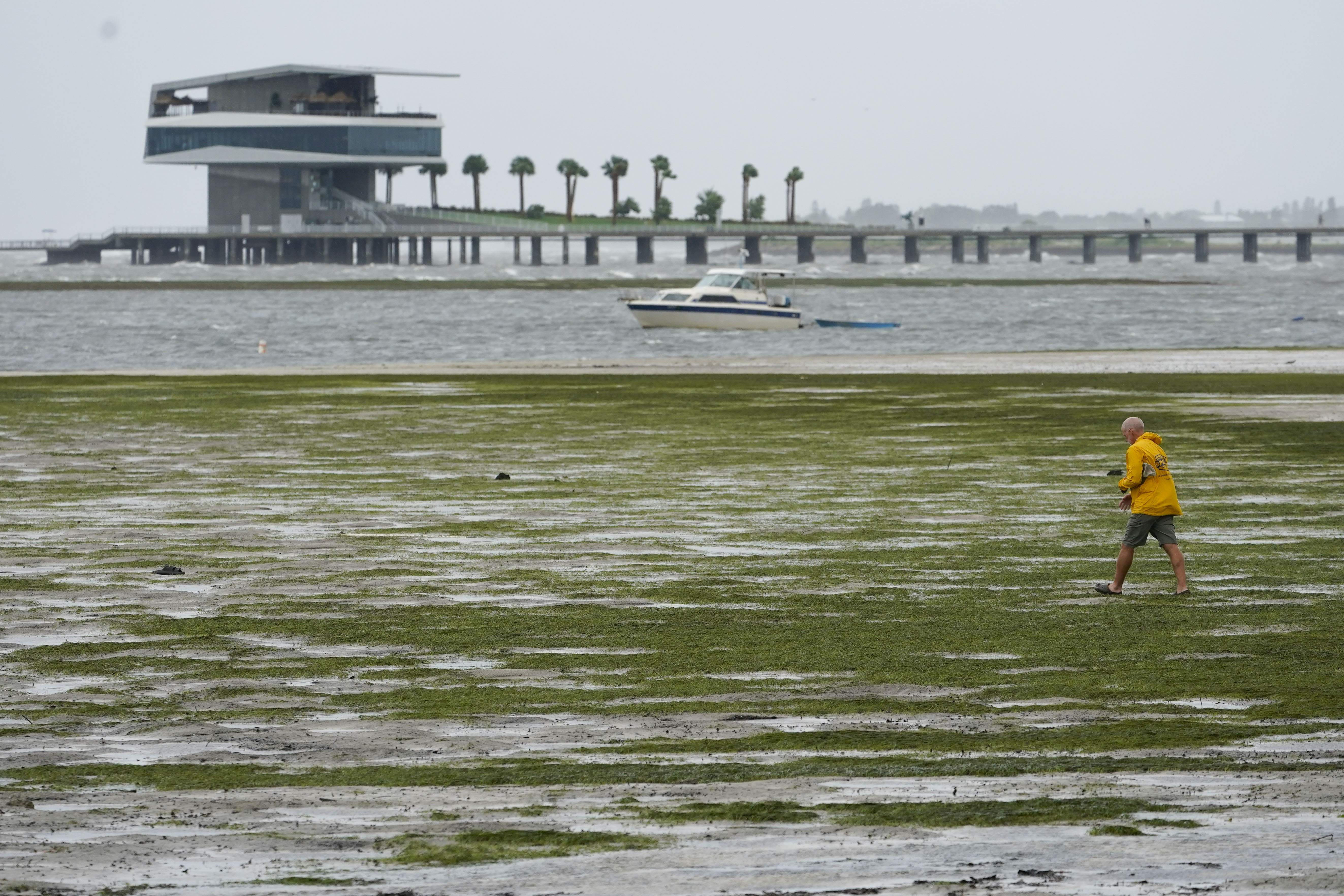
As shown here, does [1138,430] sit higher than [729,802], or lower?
higher

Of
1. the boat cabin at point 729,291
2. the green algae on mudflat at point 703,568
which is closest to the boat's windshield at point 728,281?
the boat cabin at point 729,291

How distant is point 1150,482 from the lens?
13016 mm

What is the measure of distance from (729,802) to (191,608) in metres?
5.94

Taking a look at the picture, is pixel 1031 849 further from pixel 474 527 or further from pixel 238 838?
pixel 474 527

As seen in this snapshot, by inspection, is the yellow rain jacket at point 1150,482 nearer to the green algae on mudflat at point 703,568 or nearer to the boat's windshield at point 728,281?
the green algae on mudflat at point 703,568

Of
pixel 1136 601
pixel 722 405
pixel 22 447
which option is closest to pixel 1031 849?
pixel 1136 601

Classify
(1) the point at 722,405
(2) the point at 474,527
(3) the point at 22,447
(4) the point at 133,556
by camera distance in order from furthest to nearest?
(1) the point at 722,405 → (3) the point at 22,447 → (2) the point at 474,527 → (4) the point at 133,556

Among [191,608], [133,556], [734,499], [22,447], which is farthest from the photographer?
→ [22,447]

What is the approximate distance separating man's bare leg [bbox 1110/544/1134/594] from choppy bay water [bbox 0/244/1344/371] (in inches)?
1633

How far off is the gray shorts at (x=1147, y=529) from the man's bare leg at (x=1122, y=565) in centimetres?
3

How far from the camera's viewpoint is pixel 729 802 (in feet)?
25.7

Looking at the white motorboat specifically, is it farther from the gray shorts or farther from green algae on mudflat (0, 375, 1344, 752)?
the gray shorts

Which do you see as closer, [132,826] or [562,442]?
[132,826]

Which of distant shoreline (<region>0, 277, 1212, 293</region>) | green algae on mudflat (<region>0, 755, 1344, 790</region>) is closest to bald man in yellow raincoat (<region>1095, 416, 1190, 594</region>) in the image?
green algae on mudflat (<region>0, 755, 1344, 790</region>)
